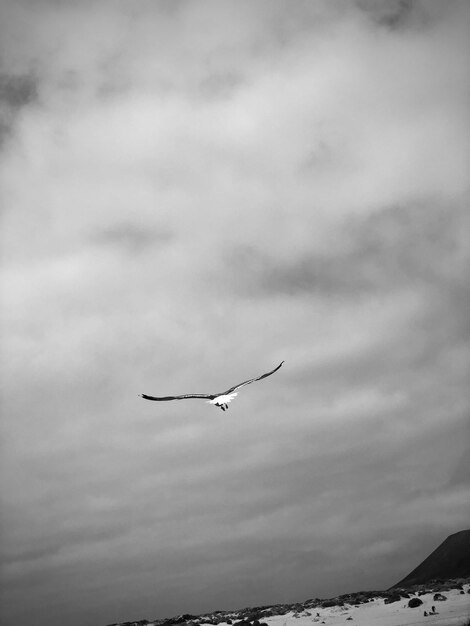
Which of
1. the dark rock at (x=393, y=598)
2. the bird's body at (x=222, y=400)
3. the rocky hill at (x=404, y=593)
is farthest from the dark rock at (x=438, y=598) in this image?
the bird's body at (x=222, y=400)

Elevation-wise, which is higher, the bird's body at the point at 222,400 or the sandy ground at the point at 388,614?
the bird's body at the point at 222,400

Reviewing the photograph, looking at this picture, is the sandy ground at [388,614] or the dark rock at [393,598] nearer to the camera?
the sandy ground at [388,614]

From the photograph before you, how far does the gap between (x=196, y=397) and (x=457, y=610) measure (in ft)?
84.8

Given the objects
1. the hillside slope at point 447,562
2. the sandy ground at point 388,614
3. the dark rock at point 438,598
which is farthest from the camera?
the hillside slope at point 447,562

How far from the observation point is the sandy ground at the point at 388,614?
3956 cm

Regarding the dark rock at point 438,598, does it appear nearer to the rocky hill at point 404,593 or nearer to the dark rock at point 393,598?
the rocky hill at point 404,593

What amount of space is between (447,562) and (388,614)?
115355mm

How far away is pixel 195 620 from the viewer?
49.1 m

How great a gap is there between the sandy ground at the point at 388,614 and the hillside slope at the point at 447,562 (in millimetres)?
84837

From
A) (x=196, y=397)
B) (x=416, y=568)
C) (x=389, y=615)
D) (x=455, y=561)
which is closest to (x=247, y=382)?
(x=196, y=397)

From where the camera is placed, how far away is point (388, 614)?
45.5 metres

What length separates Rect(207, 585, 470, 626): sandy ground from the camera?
39.6 meters

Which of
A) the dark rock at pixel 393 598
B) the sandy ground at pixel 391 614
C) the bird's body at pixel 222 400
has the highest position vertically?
the bird's body at pixel 222 400

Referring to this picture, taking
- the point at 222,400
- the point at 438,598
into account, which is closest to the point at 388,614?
the point at 438,598
